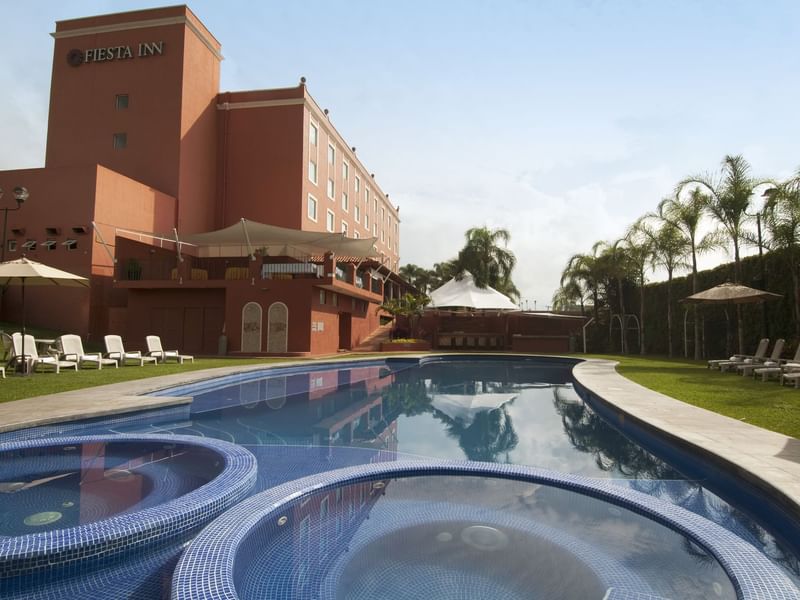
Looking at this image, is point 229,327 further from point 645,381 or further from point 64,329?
point 645,381

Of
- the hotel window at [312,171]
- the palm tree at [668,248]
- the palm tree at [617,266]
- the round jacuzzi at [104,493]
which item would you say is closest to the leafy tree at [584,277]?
the palm tree at [617,266]

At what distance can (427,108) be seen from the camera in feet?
36.1

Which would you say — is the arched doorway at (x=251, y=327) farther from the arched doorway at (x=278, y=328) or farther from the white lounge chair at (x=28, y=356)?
the white lounge chair at (x=28, y=356)

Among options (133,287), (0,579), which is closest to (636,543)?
(0,579)

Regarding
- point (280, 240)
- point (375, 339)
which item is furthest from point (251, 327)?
point (375, 339)

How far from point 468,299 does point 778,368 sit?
44.0ft

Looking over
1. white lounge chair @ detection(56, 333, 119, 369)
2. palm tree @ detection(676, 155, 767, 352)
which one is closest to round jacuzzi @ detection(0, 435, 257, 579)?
white lounge chair @ detection(56, 333, 119, 369)

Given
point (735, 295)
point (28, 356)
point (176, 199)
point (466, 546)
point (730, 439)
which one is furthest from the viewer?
point (176, 199)

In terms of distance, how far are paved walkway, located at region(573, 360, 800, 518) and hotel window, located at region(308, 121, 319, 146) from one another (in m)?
22.5

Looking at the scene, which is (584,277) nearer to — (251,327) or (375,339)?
(375,339)

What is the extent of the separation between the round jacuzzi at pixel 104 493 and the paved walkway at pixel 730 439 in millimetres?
4245

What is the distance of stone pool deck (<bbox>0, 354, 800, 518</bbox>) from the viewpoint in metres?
3.99

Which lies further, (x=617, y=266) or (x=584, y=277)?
(x=584, y=277)

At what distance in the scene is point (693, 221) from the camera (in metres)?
18.6
